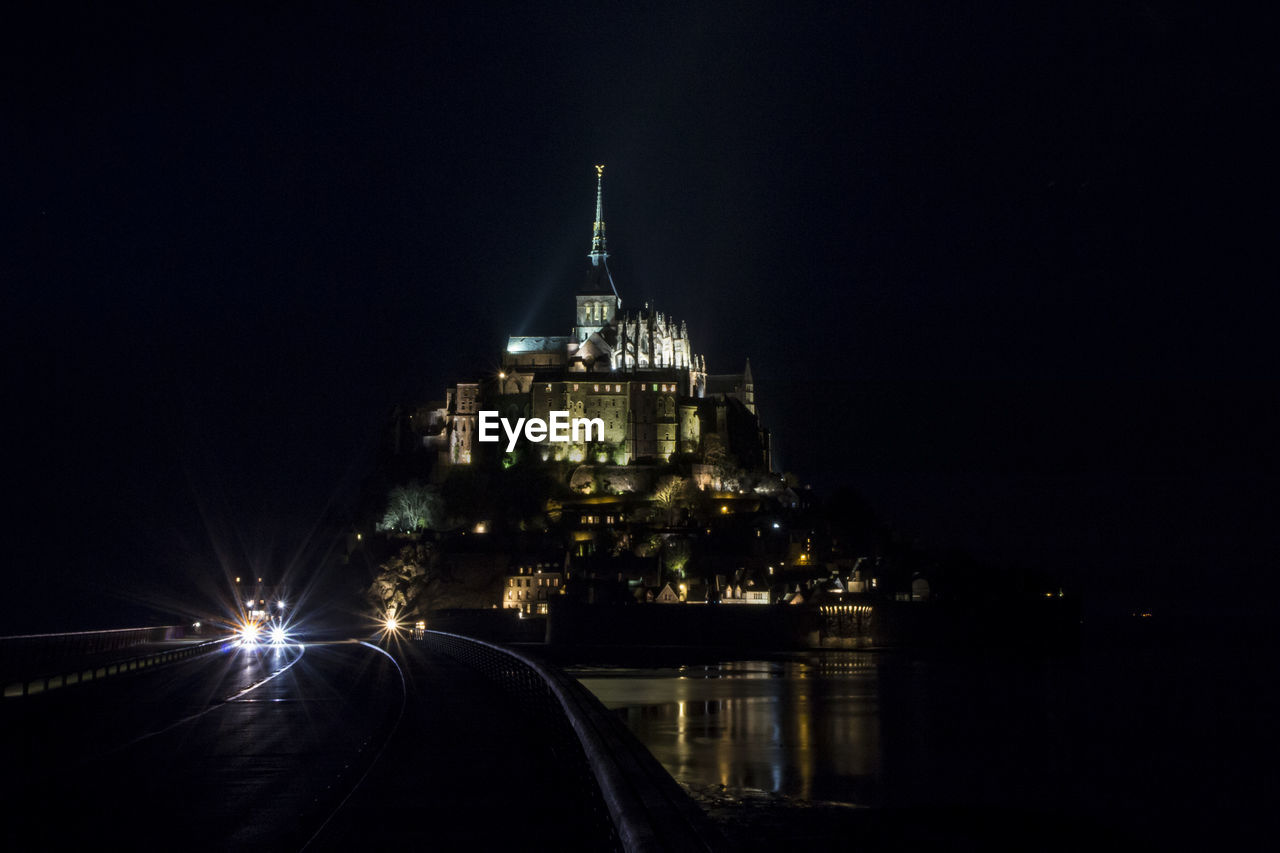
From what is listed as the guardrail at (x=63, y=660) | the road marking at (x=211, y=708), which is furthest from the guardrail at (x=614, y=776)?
the guardrail at (x=63, y=660)

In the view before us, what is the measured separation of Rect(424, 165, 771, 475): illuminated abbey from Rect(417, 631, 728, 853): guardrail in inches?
3706

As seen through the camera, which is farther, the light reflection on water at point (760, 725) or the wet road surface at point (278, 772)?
the light reflection on water at point (760, 725)

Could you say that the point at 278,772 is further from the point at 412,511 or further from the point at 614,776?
the point at 412,511

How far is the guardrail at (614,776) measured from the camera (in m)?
8.58

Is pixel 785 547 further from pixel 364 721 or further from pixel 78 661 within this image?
pixel 364 721

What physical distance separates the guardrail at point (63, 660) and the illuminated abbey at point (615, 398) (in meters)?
64.5

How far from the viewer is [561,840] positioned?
1278 cm
